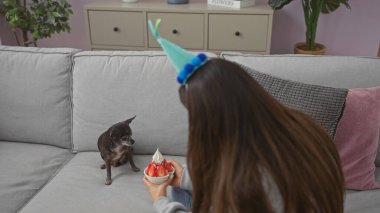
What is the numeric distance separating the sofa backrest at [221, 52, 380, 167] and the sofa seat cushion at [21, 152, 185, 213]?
24.7 inches

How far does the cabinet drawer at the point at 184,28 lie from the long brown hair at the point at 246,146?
2.08 m

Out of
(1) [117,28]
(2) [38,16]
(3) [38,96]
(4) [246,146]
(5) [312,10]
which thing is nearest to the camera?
(4) [246,146]

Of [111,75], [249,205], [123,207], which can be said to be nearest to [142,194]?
[123,207]

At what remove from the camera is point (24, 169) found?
1.50 metres

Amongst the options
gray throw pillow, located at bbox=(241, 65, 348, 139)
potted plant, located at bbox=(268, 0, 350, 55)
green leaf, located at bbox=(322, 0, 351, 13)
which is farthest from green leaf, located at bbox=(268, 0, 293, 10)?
gray throw pillow, located at bbox=(241, 65, 348, 139)

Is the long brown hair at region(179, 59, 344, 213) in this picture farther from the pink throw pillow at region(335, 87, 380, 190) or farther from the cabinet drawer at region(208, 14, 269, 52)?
the cabinet drawer at region(208, 14, 269, 52)

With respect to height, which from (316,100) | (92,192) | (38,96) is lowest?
(92,192)

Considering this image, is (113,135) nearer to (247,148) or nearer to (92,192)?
(92,192)

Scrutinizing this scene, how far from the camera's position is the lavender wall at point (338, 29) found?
2.91m

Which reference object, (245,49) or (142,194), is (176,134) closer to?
(142,194)

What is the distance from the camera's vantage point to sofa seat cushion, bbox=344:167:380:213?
1.23 metres

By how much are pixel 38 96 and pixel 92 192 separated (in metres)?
0.56

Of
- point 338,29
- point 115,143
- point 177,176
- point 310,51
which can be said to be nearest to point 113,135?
point 115,143

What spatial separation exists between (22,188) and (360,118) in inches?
48.7
